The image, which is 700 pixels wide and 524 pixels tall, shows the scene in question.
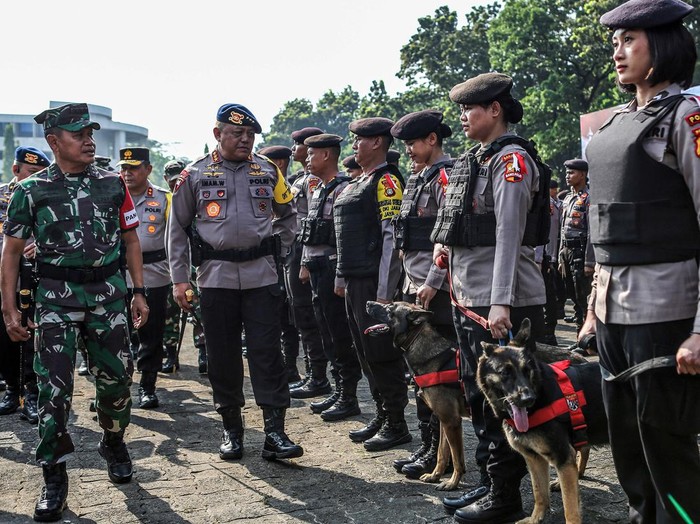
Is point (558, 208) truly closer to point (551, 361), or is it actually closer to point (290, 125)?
point (551, 361)

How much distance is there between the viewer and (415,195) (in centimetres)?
515

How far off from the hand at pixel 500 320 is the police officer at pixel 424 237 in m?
0.91

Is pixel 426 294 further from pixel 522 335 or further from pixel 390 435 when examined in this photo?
pixel 390 435

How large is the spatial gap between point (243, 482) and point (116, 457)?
0.86 metres

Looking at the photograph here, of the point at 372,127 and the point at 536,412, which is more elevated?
the point at 372,127

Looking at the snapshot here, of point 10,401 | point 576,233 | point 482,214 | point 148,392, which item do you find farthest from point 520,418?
point 576,233

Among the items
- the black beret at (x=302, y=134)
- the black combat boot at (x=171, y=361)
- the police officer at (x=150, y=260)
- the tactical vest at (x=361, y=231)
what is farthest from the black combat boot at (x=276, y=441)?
the black beret at (x=302, y=134)

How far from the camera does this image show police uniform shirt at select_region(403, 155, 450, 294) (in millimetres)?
5016

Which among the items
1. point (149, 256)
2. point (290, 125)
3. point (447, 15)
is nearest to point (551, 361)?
point (149, 256)

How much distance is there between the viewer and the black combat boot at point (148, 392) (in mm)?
7105

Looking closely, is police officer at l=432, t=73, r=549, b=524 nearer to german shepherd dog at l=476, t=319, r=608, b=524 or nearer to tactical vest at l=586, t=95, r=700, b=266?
german shepherd dog at l=476, t=319, r=608, b=524

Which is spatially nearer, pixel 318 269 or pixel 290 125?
pixel 318 269

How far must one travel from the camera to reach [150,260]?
760 centimetres

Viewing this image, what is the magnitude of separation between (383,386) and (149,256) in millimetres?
3238
